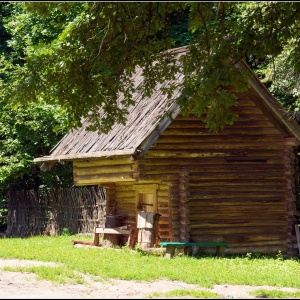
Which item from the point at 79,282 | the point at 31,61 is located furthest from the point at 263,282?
the point at 31,61

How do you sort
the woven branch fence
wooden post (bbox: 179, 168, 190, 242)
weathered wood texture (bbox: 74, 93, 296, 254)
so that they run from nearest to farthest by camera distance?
wooden post (bbox: 179, 168, 190, 242), weathered wood texture (bbox: 74, 93, 296, 254), the woven branch fence

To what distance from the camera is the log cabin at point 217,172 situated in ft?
69.2

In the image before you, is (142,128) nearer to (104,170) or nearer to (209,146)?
(209,146)

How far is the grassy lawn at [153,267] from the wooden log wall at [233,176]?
108 centimetres

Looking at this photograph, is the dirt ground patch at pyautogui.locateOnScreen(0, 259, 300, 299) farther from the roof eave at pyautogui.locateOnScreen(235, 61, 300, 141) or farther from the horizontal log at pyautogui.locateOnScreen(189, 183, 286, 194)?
the roof eave at pyautogui.locateOnScreen(235, 61, 300, 141)

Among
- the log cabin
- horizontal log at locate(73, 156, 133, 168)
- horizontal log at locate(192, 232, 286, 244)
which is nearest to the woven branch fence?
horizontal log at locate(73, 156, 133, 168)

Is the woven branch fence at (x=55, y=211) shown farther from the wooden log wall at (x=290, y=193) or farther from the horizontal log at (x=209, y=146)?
the wooden log wall at (x=290, y=193)

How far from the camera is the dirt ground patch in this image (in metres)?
12.6

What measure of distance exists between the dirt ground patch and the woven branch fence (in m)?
12.6

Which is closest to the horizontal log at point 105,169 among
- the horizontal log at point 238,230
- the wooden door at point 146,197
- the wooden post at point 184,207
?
the wooden door at point 146,197

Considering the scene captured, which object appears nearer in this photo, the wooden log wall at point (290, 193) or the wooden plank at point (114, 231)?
the wooden plank at point (114, 231)

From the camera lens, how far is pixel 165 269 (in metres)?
16.7

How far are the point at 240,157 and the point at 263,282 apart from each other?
7.47 meters

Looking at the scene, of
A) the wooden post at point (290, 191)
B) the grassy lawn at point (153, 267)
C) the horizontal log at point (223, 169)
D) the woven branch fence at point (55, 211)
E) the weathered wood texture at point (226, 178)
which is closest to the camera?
the grassy lawn at point (153, 267)
